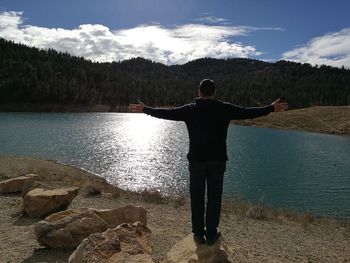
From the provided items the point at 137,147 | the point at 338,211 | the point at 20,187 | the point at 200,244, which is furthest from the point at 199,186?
the point at 137,147

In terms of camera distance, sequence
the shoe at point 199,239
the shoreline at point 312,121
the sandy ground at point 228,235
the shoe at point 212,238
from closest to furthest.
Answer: the shoe at point 212,238
the shoe at point 199,239
the sandy ground at point 228,235
the shoreline at point 312,121

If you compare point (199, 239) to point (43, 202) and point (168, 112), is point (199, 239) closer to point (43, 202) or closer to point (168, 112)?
point (168, 112)

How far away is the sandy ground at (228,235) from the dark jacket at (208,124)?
7.02 ft

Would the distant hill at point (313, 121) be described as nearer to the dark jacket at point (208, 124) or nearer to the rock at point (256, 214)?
the rock at point (256, 214)

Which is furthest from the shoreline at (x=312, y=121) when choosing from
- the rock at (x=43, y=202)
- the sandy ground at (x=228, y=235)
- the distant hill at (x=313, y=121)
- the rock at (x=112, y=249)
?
the rock at (x=112, y=249)

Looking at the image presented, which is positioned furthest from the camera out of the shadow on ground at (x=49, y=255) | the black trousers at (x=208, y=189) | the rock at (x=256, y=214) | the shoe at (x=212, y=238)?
the rock at (x=256, y=214)

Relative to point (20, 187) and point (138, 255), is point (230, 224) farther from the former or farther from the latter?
point (20, 187)

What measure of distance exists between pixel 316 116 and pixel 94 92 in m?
100

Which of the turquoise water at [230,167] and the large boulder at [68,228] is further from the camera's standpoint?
the turquoise water at [230,167]

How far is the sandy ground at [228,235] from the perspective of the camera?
951cm

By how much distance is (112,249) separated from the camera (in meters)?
7.53

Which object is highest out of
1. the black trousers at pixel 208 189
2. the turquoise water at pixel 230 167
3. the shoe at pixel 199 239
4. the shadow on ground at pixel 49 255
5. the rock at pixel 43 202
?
the black trousers at pixel 208 189

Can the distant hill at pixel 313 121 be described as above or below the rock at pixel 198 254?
below

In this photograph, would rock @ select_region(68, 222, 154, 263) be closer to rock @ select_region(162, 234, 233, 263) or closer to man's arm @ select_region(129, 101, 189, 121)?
rock @ select_region(162, 234, 233, 263)
